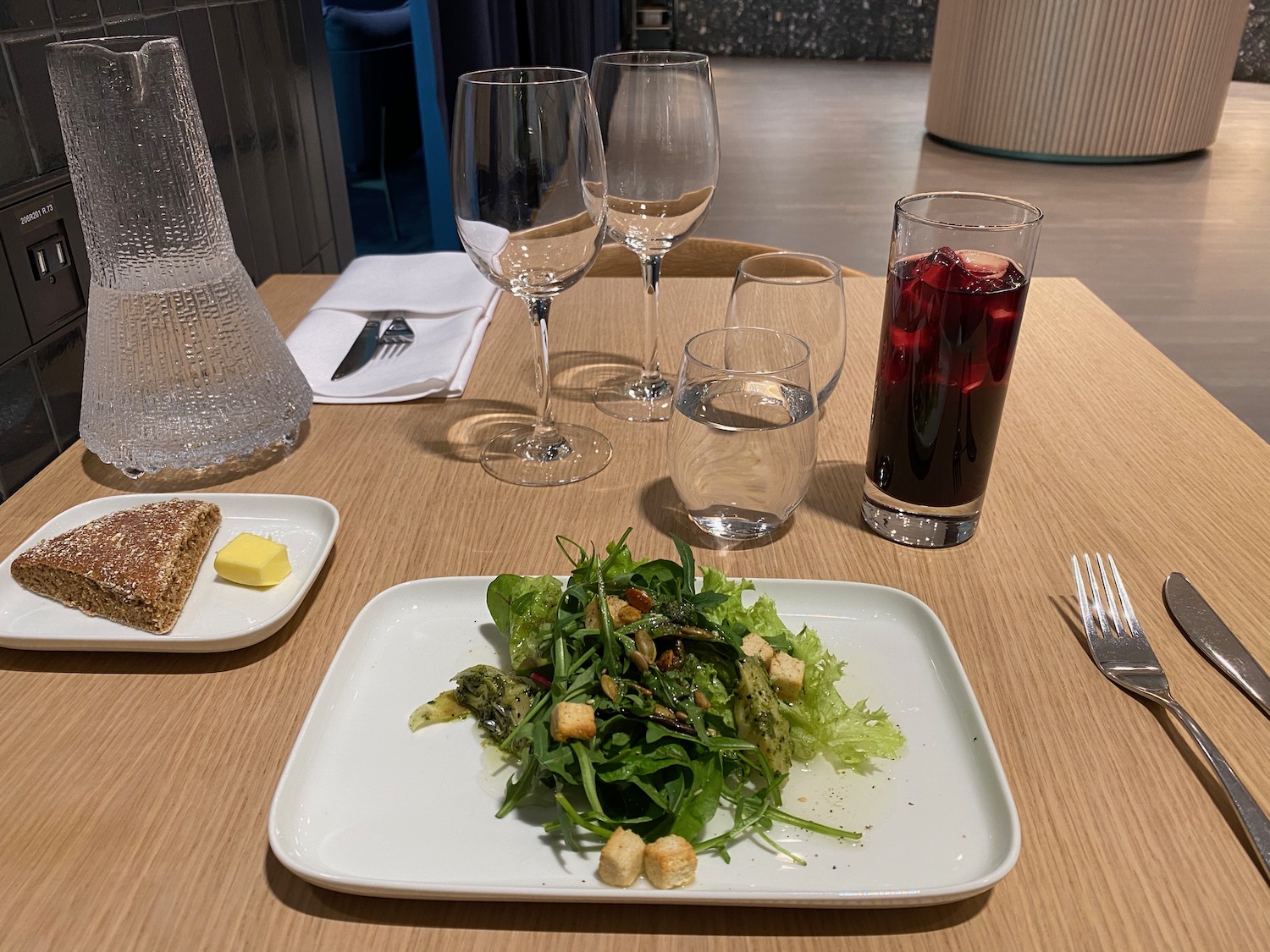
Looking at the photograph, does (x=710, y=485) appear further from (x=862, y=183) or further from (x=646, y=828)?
(x=862, y=183)

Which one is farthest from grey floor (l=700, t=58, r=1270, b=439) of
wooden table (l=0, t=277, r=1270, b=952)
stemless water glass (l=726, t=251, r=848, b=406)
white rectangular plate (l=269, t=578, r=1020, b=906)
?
white rectangular plate (l=269, t=578, r=1020, b=906)

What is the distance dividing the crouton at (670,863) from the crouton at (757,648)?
0.44 feet

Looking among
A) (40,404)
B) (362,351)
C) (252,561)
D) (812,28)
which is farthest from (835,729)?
(812,28)

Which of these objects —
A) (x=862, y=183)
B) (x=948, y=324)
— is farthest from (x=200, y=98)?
(x=862, y=183)

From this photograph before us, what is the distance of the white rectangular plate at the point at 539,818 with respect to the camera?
18.4 inches

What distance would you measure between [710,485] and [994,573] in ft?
0.77

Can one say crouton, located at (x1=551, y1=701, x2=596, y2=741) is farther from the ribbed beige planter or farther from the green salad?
the ribbed beige planter

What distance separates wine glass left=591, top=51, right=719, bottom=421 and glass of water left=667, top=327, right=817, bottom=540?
211 millimetres

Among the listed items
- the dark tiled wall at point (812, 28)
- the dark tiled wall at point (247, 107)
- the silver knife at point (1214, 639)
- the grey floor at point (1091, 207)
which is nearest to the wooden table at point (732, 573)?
the silver knife at point (1214, 639)

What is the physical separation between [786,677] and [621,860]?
15cm

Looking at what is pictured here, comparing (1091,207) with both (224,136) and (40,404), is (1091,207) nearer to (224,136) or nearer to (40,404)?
(224,136)

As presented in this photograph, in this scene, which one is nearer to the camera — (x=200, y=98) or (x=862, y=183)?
(x=200, y=98)

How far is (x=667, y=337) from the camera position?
46.7 inches

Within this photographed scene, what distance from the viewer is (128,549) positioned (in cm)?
68
